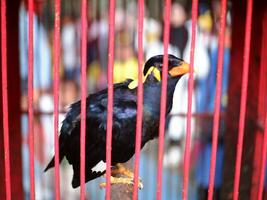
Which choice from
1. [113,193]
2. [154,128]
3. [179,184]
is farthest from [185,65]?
[179,184]

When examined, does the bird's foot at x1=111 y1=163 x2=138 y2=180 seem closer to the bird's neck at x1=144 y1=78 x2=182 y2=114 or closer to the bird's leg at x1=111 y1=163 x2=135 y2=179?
the bird's leg at x1=111 y1=163 x2=135 y2=179

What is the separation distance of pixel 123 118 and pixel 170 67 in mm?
180

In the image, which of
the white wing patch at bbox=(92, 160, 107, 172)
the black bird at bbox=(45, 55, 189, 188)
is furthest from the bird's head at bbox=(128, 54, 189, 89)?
the white wing patch at bbox=(92, 160, 107, 172)

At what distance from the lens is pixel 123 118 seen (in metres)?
1.27

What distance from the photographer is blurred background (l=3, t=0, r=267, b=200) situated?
1.60m

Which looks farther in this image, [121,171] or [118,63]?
[118,63]

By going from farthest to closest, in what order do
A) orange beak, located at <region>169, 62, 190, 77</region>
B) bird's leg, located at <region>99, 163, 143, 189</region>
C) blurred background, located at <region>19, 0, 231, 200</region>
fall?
blurred background, located at <region>19, 0, 231, 200</region>
bird's leg, located at <region>99, 163, 143, 189</region>
orange beak, located at <region>169, 62, 190, 77</region>

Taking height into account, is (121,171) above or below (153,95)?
below

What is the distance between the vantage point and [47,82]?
1.62 metres

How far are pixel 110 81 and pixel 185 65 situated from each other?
29 cm

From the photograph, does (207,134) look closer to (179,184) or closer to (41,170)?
(179,184)

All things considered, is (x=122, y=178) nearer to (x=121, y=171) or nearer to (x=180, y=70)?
(x=121, y=171)

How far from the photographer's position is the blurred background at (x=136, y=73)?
1.60 metres

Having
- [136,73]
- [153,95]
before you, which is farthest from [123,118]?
[136,73]
